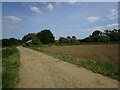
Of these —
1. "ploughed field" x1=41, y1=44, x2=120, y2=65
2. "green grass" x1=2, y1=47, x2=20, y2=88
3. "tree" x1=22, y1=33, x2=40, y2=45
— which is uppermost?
"tree" x1=22, y1=33, x2=40, y2=45

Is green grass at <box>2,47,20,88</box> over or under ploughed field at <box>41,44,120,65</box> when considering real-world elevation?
under

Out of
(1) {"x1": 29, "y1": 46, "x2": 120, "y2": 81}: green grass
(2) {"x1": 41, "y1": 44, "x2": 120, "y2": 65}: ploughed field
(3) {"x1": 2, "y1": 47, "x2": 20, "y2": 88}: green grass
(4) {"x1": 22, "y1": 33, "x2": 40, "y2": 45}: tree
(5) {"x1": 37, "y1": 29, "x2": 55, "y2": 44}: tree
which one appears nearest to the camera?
(3) {"x1": 2, "y1": 47, "x2": 20, "y2": 88}: green grass

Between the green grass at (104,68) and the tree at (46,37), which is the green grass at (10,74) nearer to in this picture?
the green grass at (104,68)

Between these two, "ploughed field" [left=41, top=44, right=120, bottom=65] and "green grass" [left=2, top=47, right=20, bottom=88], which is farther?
"ploughed field" [left=41, top=44, right=120, bottom=65]

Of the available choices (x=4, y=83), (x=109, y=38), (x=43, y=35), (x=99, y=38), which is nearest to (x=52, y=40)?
(x=43, y=35)

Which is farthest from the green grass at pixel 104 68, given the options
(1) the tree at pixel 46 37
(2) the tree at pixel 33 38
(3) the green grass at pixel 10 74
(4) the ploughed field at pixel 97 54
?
(1) the tree at pixel 46 37

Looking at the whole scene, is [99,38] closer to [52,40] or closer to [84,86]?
[52,40]

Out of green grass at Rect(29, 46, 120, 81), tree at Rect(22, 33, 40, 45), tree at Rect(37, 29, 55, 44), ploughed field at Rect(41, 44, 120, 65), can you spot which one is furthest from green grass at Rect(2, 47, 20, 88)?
tree at Rect(37, 29, 55, 44)

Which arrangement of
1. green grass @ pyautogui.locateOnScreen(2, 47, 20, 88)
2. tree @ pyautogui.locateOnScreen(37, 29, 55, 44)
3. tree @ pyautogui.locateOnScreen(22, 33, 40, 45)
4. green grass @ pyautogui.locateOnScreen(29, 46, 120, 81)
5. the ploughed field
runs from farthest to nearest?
tree @ pyautogui.locateOnScreen(37, 29, 55, 44)
tree @ pyautogui.locateOnScreen(22, 33, 40, 45)
the ploughed field
green grass @ pyautogui.locateOnScreen(29, 46, 120, 81)
green grass @ pyautogui.locateOnScreen(2, 47, 20, 88)

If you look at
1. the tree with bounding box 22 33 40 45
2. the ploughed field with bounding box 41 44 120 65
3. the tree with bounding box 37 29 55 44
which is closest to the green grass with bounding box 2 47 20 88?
the ploughed field with bounding box 41 44 120 65

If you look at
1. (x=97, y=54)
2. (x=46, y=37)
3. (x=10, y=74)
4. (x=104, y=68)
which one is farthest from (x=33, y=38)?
(x=104, y=68)

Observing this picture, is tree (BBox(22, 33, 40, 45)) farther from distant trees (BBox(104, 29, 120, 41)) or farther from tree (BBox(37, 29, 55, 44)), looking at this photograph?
distant trees (BBox(104, 29, 120, 41))

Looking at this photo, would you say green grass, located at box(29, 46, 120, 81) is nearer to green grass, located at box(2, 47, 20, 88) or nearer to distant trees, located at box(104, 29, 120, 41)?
green grass, located at box(2, 47, 20, 88)

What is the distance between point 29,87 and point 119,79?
12.4 feet
